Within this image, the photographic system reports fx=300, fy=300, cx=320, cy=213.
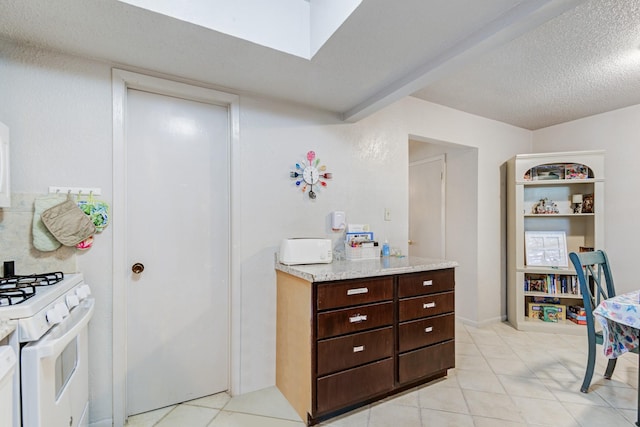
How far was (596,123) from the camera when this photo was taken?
11.0ft

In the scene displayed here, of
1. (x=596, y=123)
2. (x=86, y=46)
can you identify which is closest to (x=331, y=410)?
(x=86, y=46)

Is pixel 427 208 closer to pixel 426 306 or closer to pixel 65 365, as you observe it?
pixel 426 306

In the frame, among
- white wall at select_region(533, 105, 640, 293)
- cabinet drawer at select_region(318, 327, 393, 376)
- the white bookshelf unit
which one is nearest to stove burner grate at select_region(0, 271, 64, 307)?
cabinet drawer at select_region(318, 327, 393, 376)

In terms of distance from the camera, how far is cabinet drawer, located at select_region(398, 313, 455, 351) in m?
2.04

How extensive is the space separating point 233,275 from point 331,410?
41.3 inches

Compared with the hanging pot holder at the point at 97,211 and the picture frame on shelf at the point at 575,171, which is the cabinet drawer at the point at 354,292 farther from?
the picture frame on shelf at the point at 575,171

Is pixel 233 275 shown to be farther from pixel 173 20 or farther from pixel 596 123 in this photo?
pixel 596 123

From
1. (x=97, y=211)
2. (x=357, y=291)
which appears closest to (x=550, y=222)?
(x=357, y=291)

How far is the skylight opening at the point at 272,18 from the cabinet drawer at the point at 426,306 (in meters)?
1.70

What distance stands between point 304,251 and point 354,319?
57cm

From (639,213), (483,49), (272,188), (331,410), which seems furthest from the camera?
(639,213)

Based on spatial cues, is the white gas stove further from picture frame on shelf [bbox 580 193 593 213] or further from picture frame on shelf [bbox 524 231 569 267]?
picture frame on shelf [bbox 580 193 593 213]

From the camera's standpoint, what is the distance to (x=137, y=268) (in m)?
1.90

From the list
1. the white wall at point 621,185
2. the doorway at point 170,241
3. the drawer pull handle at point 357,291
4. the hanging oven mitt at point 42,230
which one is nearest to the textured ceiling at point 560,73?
the white wall at point 621,185
